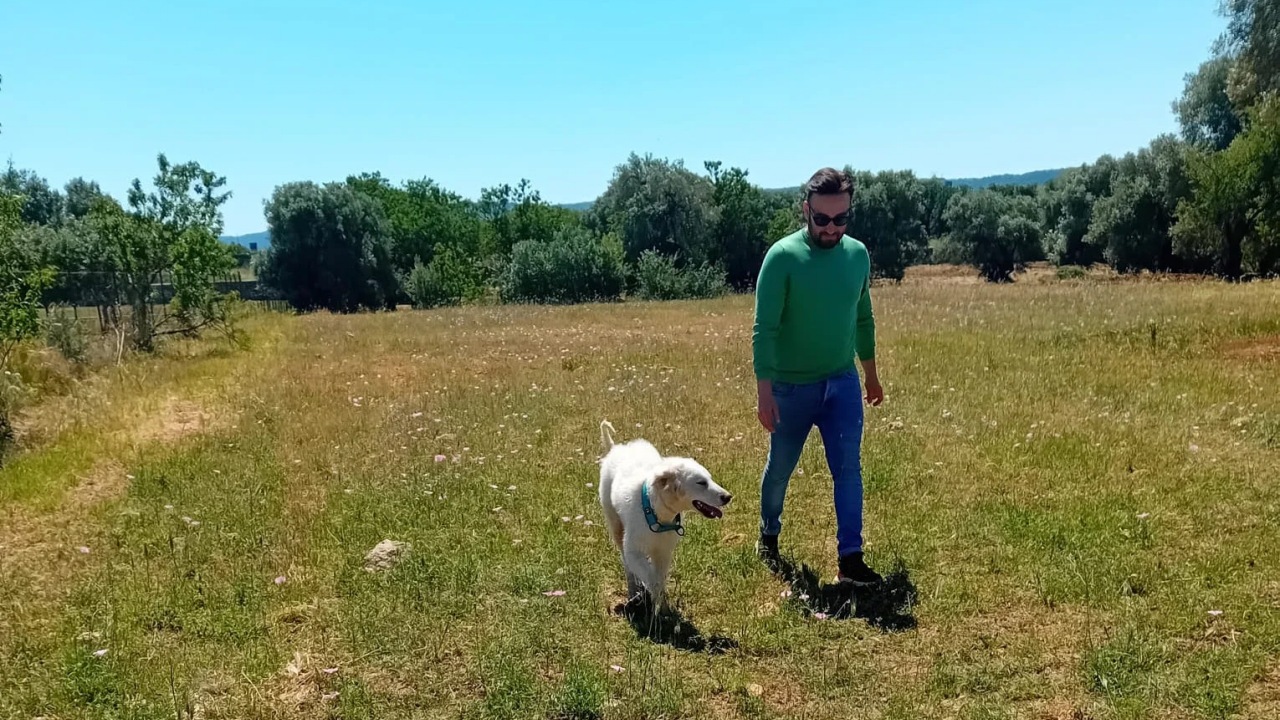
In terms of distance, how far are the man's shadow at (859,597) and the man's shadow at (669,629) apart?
65 cm

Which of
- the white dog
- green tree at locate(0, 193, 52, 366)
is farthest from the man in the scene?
green tree at locate(0, 193, 52, 366)

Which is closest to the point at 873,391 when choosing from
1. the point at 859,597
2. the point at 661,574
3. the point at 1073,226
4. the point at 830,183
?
the point at 859,597

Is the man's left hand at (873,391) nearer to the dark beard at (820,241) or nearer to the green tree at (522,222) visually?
the dark beard at (820,241)

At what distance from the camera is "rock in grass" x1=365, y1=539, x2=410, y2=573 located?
212 inches

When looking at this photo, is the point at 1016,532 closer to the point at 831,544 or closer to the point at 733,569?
the point at 831,544

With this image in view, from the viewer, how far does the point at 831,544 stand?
18.7 feet

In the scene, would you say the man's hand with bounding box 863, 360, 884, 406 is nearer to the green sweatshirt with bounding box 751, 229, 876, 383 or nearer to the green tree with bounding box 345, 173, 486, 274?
the green sweatshirt with bounding box 751, 229, 876, 383

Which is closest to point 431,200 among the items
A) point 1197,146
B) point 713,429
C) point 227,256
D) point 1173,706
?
point 227,256

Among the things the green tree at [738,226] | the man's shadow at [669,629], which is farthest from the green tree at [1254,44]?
the green tree at [738,226]

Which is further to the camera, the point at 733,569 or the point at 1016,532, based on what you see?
the point at 1016,532

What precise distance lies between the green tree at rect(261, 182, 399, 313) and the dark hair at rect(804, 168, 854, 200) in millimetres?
47862

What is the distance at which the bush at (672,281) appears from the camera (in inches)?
1631

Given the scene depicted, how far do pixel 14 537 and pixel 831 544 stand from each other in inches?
249

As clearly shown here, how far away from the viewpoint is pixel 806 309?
15.6 ft
